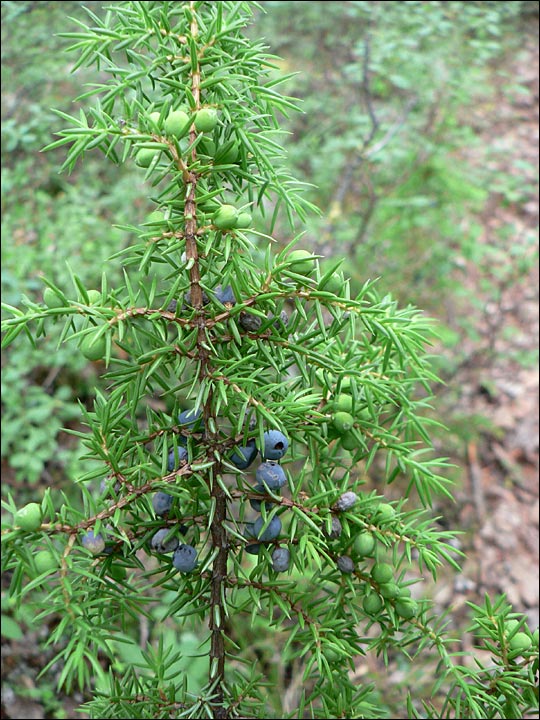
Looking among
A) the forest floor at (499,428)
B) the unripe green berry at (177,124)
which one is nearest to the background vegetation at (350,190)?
the forest floor at (499,428)

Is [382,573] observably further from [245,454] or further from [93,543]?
[93,543]

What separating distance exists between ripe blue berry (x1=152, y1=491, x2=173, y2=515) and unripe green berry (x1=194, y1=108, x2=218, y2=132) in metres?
0.42

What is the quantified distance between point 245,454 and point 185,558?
142 millimetres

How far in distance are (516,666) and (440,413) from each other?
1.99 metres

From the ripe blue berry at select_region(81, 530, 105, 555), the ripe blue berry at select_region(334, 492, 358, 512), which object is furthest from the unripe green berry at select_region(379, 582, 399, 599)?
the ripe blue berry at select_region(81, 530, 105, 555)

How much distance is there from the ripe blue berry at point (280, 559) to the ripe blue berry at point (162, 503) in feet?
0.47

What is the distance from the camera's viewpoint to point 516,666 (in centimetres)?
93

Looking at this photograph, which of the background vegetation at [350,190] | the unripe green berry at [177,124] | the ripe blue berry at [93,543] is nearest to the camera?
the unripe green berry at [177,124]

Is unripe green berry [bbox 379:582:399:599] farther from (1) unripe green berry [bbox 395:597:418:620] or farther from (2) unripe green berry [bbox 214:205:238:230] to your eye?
(2) unripe green berry [bbox 214:205:238:230]

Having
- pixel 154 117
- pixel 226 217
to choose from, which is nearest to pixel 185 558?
pixel 226 217

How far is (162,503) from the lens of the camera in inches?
32.4

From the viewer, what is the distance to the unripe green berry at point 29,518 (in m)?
0.75

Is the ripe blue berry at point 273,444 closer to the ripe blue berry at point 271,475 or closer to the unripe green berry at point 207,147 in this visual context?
the ripe blue berry at point 271,475

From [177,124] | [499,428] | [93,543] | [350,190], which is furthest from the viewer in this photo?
[350,190]
